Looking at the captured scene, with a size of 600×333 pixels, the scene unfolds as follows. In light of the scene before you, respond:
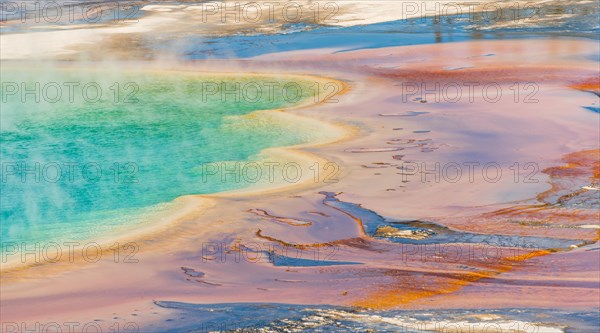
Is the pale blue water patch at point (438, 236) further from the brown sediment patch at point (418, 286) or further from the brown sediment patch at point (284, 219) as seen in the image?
the brown sediment patch at point (284, 219)

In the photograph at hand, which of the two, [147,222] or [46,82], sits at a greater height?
[46,82]

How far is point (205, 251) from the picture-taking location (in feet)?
18.2

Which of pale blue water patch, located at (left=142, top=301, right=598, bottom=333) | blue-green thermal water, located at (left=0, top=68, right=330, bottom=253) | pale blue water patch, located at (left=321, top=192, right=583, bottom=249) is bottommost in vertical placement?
pale blue water patch, located at (left=142, top=301, right=598, bottom=333)

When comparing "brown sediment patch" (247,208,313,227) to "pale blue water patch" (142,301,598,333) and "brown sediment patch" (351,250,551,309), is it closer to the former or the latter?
"brown sediment patch" (351,250,551,309)

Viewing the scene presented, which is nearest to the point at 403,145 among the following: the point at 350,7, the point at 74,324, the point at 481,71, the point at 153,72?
the point at 481,71

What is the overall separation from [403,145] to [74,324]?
375 cm

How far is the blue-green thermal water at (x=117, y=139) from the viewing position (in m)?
6.57

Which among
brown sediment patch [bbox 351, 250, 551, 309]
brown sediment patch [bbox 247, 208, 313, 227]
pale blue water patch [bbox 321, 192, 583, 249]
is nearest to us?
brown sediment patch [bbox 351, 250, 551, 309]

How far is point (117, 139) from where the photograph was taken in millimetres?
8438

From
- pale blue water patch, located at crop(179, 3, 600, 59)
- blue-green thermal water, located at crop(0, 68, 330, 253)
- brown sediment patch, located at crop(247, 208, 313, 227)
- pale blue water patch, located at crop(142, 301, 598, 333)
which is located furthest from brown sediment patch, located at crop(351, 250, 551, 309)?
pale blue water patch, located at crop(179, 3, 600, 59)

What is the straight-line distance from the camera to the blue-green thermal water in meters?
6.57

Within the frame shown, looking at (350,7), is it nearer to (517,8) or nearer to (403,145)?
(517,8)

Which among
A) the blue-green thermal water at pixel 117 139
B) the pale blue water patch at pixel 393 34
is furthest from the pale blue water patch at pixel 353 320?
the pale blue water patch at pixel 393 34

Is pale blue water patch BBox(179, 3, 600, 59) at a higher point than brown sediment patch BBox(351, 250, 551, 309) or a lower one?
higher
